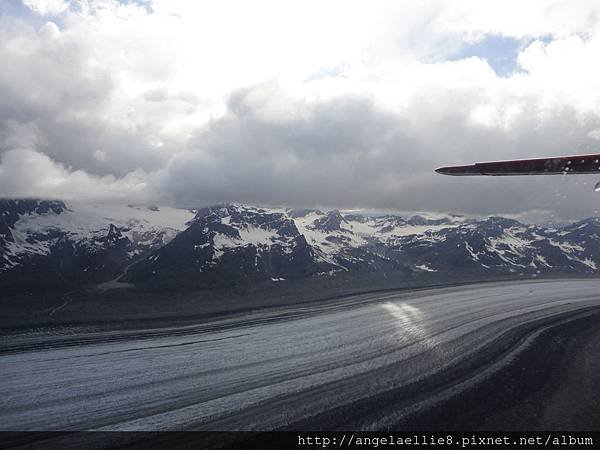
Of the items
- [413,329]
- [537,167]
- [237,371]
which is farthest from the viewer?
[413,329]

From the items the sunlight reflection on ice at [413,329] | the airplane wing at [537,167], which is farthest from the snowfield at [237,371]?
the airplane wing at [537,167]

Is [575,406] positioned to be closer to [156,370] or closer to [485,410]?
[485,410]

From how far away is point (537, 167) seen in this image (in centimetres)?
3478

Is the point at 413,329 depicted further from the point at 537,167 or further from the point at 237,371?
the point at 537,167

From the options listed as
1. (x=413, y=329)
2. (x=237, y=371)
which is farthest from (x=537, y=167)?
(x=413, y=329)

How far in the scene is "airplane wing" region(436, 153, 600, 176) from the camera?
31.1m

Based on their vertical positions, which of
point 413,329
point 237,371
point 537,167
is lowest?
point 413,329

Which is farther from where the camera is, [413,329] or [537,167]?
[413,329]

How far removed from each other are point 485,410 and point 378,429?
18.8 metres

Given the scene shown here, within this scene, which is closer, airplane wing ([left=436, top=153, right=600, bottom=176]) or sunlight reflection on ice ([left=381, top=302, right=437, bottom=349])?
airplane wing ([left=436, top=153, right=600, bottom=176])

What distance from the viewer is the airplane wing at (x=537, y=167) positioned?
31078 millimetres

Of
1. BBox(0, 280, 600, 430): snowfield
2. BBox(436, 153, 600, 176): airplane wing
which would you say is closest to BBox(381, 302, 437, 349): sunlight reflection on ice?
BBox(0, 280, 600, 430): snowfield

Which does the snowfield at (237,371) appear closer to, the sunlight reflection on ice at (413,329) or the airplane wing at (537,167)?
the sunlight reflection on ice at (413,329)

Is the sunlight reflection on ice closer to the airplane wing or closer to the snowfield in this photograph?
the snowfield
